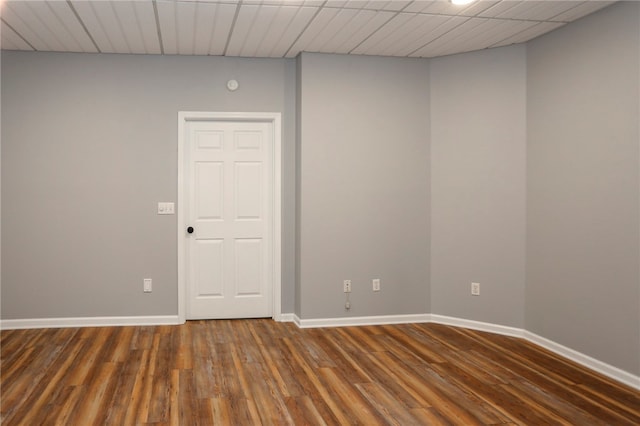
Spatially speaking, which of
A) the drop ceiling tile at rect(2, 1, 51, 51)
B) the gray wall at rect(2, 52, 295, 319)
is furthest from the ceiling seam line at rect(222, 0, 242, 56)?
the drop ceiling tile at rect(2, 1, 51, 51)

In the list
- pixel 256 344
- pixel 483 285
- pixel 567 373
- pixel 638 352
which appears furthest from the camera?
pixel 483 285

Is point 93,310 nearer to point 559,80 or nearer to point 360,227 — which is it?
point 360,227

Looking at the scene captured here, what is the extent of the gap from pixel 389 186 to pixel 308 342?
1653mm

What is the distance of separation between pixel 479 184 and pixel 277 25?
→ 88.4 inches

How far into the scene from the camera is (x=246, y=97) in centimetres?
558

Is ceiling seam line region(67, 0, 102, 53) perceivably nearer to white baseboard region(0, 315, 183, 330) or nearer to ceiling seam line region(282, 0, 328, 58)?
ceiling seam line region(282, 0, 328, 58)

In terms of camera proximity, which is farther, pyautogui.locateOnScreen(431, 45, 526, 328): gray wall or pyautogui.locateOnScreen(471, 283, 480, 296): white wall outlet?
A: pyautogui.locateOnScreen(471, 283, 480, 296): white wall outlet

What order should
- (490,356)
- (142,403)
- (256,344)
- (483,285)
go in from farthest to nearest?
(483,285) < (256,344) < (490,356) < (142,403)

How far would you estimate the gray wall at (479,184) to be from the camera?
16.7ft

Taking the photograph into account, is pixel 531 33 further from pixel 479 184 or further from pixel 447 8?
pixel 479 184

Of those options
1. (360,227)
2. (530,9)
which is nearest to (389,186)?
(360,227)

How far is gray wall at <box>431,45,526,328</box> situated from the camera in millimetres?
5086

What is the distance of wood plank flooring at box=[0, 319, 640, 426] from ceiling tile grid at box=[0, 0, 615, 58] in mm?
2477

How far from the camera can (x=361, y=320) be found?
218 inches
